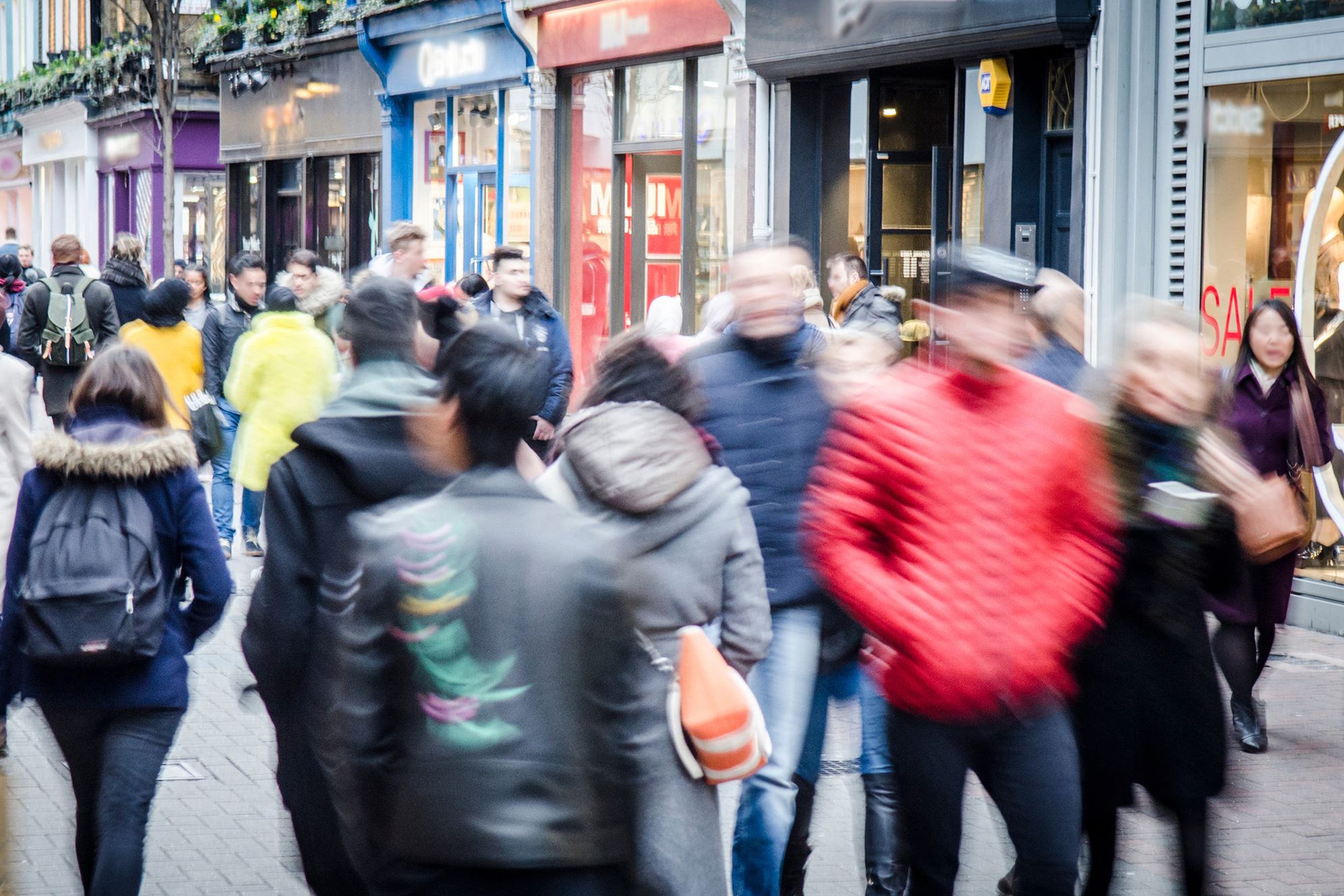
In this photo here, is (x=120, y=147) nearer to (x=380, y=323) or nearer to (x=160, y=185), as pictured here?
(x=160, y=185)

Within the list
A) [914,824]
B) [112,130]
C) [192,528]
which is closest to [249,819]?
[192,528]

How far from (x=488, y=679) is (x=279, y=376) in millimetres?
6427

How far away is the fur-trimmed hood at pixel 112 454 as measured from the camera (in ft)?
14.3

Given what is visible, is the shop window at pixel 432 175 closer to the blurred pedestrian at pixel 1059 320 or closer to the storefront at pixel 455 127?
the storefront at pixel 455 127

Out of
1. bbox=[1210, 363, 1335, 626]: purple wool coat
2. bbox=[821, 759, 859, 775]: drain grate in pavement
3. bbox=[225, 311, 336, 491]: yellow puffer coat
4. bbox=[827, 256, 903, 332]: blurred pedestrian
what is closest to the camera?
bbox=[821, 759, 859, 775]: drain grate in pavement

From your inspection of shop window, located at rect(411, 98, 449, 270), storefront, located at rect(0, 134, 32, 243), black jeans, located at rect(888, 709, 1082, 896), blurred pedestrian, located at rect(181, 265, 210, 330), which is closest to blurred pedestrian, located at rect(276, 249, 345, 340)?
blurred pedestrian, located at rect(181, 265, 210, 330)

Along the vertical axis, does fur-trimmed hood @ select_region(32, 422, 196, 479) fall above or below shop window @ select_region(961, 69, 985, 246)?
below

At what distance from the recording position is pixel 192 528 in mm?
4508

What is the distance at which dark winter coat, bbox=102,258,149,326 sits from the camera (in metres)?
12.5

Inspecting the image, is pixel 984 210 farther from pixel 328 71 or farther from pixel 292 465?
pixel 328 71

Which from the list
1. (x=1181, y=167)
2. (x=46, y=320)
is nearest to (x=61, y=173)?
(x=46, y=320)

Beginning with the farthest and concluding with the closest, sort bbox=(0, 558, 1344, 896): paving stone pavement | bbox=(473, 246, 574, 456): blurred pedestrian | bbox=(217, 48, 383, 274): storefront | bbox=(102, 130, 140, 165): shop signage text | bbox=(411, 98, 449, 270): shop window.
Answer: bbox=(102, 130, 140, 165): shop signage text
bbox=(217, 48, 383, 274): storefront
bbox=(411, 98, 449, 270): shop window
bbox=(473, 246, 574, 456): blurred pedestrian
bbox=(0, 558, 1344, 896): paving stone pavement

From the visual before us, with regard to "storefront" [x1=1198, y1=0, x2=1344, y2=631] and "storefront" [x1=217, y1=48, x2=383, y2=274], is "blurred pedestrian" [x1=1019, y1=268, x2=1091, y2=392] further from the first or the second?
"storefront" [x1=217, y1=48, x2=383, y2=274]

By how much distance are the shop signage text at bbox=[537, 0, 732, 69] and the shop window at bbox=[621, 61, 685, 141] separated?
31 cm
